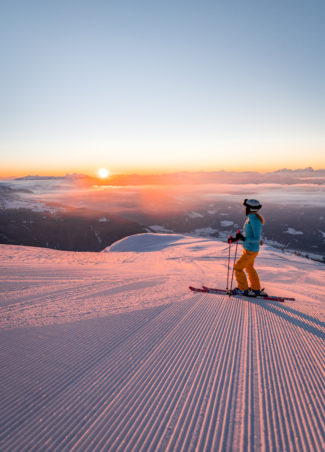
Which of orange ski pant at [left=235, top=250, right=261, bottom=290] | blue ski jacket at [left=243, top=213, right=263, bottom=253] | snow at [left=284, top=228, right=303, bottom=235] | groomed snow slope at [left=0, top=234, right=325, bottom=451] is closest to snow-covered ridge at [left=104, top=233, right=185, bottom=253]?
orange ski pant at [left=235, top=250, right=261, bottom=290]

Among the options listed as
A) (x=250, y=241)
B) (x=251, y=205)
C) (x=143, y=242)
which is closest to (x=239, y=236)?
(x=250, y=241)

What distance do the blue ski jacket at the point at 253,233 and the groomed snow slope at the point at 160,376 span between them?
1.33 m

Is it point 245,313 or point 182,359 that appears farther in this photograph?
point 245,313

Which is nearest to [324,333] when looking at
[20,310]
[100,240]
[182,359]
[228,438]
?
[182,359]

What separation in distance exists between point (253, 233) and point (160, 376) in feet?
12.0

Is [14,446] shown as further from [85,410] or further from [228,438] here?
[228,438]

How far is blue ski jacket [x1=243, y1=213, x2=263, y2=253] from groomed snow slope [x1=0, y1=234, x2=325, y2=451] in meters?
1.33

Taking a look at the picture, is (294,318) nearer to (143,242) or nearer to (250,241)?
(250,241)

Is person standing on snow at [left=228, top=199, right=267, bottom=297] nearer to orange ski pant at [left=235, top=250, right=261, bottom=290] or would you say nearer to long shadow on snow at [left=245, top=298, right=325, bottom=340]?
orange ski pant at [left=235, top=250, right=261, bottom=290]

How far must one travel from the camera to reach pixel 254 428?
76.2 inches

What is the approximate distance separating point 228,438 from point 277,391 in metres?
0.84

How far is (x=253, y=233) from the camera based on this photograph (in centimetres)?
519

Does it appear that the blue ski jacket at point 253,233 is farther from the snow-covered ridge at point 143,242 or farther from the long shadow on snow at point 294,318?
the snow-covered ridge at point 143,242

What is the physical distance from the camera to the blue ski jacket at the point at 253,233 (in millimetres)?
5180
